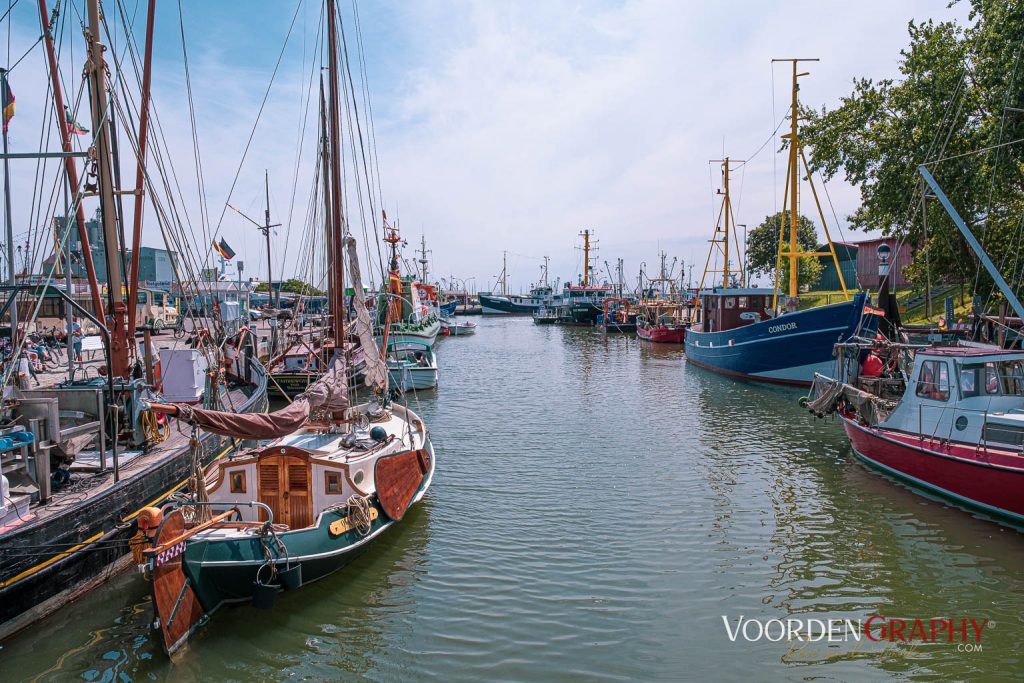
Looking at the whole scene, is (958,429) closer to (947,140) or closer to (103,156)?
(947,140)

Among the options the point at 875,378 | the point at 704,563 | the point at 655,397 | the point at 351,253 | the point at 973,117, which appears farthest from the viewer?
the point at 655,397

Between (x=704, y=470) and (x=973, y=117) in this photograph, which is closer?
(x=704, y=470)

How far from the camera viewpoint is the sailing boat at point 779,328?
94.9 feet

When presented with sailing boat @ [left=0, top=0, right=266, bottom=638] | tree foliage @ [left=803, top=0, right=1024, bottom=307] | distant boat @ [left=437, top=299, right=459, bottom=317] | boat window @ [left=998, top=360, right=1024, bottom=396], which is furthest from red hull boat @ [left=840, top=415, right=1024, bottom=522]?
distant boat @ [left=437, top=299, right=459, bottom=317]

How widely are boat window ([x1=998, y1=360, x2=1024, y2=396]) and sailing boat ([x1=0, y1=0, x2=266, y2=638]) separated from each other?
15890 mm

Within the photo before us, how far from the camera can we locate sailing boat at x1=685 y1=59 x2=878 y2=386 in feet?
94.9

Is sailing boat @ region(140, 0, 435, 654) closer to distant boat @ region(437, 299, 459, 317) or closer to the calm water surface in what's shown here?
the calm water surface

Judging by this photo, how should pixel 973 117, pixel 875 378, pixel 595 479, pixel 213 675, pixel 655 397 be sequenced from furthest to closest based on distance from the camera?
1. pixel 655 397
2. pixel 973 117
3. pixel 875 378
4. pixel 595 479
5. pixel 213 675

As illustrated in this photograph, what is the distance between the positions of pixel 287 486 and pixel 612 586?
5726 millimetres

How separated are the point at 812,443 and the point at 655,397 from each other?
10248mm

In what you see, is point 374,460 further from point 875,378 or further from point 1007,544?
point 875,378

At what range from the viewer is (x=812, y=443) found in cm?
1997

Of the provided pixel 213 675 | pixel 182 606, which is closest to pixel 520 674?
pixel 213 675

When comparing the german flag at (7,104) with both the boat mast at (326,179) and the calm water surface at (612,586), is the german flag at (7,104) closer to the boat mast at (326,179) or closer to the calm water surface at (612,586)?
the boat mast at (326,179)
